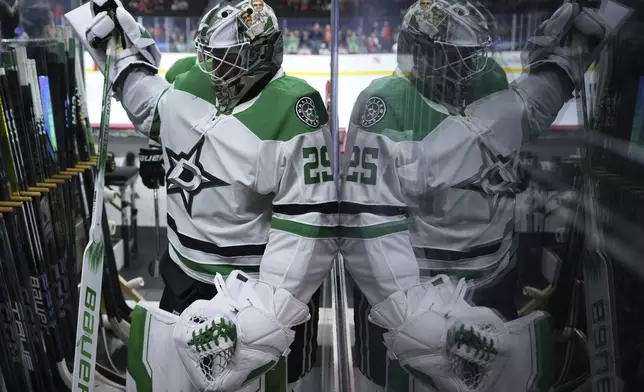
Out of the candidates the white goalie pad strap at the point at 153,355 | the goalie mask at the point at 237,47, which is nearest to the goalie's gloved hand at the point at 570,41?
the goalie mask at the point at 237,47

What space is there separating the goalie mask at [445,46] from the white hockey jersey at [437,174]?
1.3 inches

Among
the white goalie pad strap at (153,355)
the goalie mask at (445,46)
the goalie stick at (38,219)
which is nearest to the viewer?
the goalie mask at (445,46)

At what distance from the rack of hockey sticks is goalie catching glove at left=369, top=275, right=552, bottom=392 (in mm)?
1101

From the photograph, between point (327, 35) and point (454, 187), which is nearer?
point (454, 187)

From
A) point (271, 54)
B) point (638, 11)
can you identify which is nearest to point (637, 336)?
point (638, 11)

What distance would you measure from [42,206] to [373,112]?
4.24 feet

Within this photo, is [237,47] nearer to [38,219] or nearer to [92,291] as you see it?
[92,291]

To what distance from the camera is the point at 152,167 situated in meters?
1.71

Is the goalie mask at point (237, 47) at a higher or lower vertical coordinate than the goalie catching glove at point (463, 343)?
higher

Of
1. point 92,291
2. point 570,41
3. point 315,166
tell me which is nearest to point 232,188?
point 315,166

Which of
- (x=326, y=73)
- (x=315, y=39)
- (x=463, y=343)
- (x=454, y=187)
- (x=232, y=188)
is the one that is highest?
(x=315, y=39)

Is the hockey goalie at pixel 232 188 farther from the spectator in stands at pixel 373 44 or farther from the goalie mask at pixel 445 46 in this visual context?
the goalie mask at pixel 445 46

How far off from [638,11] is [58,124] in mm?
Answer: 1864

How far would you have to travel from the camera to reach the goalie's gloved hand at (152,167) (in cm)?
167
